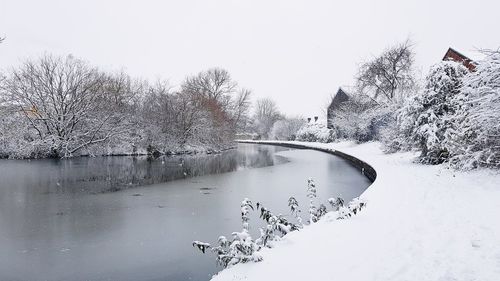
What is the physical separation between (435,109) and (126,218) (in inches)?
501

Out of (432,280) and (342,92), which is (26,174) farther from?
(342,92)

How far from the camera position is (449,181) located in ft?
33.3

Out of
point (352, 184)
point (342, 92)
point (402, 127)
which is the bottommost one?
point (352, 184)

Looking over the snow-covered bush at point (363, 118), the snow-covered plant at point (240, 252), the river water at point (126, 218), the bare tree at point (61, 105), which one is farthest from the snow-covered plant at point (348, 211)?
the bare tree at point (61, 105)

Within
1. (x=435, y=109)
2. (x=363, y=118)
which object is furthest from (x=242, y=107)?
(x=435, y=109)

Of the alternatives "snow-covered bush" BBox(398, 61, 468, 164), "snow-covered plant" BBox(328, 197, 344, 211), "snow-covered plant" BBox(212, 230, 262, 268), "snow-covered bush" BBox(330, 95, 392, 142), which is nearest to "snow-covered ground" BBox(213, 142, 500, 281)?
"snow-covered plant" BBox(212, 230, 262, 268)

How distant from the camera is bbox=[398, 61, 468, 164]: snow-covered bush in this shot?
1467 centimetres

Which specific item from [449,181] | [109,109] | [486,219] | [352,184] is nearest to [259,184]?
[352,184]

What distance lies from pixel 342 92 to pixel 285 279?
5298 cm

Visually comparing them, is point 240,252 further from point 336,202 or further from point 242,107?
point 242,107

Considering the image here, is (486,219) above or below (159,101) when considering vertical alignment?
below

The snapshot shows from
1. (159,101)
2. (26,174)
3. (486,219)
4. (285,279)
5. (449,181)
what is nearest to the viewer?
(285,279)

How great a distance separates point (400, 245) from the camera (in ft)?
16.7

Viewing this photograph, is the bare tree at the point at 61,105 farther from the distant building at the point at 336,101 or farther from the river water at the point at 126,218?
the distant building at the point at 336,101
